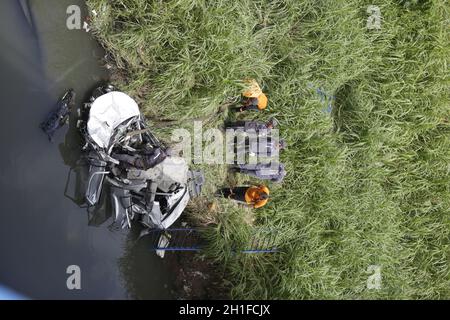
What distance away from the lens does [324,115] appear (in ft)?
15.8

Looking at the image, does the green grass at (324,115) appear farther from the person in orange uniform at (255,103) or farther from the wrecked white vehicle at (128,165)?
the wrecked white vehicle at (128,165)

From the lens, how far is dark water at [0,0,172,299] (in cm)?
391

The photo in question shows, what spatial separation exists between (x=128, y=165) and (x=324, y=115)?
223 cm

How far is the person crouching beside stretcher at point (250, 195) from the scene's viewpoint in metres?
4.43

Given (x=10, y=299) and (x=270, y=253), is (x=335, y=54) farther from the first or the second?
(x=10, y=299)

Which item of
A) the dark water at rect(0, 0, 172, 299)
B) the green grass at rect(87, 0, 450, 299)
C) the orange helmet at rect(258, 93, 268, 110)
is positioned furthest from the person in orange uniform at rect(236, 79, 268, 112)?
the dark water at rect(0, 0, 172, 299)

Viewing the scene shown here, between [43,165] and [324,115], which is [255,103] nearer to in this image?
[324,115]

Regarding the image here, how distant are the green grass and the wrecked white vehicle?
0.29 m

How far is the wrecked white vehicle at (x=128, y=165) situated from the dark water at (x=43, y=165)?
262 millimetres

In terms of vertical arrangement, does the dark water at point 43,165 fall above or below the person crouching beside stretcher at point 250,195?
above

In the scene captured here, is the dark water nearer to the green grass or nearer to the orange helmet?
A: the green grass

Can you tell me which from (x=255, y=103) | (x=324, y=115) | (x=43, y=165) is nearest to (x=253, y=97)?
(x=255, y=103)

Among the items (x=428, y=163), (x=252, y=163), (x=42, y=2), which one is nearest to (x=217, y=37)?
(x=252, y=163)

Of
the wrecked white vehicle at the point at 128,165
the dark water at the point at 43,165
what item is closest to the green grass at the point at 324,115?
the wrecked white vehicle at the point at 128,165
